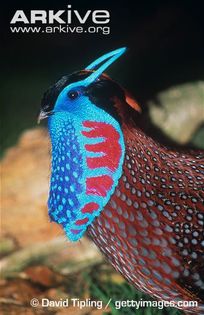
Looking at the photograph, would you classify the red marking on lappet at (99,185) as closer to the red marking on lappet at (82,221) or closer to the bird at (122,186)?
the bird at (122,186)

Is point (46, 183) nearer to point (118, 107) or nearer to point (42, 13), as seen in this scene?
point (118, 107)

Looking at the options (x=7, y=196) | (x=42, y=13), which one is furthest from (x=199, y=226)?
(x=42, y=13)

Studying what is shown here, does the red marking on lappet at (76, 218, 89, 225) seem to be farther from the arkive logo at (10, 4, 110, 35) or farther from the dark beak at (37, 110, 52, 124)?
the arkive logo at (10, 4, 110, 35)

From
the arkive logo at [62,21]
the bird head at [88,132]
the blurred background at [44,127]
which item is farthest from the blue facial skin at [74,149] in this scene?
the arkive logo at [62,21]

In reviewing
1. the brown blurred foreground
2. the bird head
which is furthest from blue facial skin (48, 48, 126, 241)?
the brown blurred foreground

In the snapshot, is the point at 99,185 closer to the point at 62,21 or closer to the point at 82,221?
the point at 82,221

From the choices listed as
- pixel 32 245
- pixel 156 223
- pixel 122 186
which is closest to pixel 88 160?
pixel 122 186
